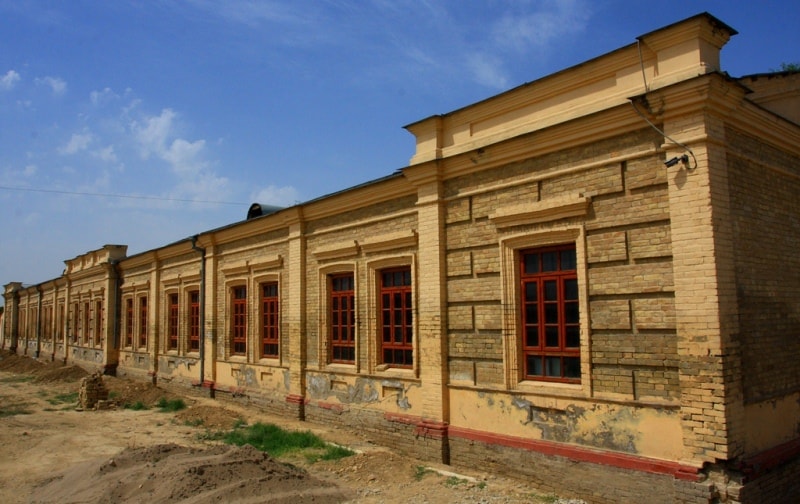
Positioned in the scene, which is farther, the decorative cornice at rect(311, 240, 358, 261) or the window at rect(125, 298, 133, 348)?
the window at rect(125, 298, 133, 348)

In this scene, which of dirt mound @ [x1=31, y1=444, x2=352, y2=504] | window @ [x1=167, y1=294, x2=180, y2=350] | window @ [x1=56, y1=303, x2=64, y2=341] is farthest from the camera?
window @ [x1=56, y1=303, x2=64, y2=341]

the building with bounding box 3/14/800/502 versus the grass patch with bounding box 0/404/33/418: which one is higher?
the building with bounding box 3/14/800/502

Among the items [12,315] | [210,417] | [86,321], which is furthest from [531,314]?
[12,315]

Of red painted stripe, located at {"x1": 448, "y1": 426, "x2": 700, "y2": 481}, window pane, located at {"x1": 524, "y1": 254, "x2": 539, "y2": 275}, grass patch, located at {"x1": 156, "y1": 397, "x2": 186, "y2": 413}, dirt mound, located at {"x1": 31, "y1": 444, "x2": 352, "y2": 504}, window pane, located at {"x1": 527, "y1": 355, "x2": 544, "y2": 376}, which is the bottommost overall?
grass patch, located at {"x1": 156, "y1": 397, "x2": 186, "y2": 413}

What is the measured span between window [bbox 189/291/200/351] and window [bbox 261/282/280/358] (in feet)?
13.0

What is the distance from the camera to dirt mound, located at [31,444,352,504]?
7121 millimetres

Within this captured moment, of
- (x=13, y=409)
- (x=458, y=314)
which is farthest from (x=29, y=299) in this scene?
(x=458, y=314)

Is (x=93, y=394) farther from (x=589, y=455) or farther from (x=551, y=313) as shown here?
(x=589, y=455)

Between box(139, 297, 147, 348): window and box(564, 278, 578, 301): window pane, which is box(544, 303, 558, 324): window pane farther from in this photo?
box(139, 297, 147, 348): window

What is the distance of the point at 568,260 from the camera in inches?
299

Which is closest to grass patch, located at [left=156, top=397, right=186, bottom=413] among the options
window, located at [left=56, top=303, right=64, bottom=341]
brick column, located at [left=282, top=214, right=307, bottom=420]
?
brick column, located at [left=282, top=214, right=307, bottom=420]

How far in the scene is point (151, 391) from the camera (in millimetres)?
17516

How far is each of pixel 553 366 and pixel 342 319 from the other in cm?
498

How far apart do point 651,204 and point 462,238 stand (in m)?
2.79
